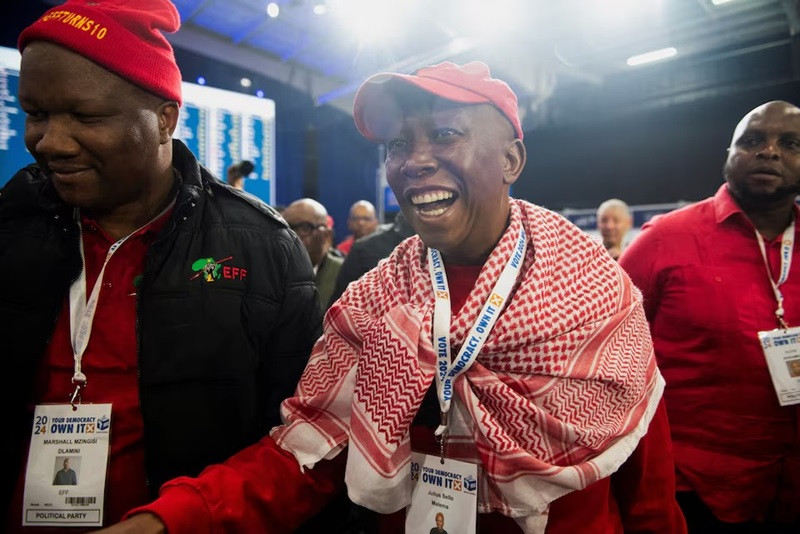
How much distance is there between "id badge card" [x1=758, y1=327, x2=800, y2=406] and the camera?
184 cm

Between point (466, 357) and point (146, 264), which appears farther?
point (146, 264)

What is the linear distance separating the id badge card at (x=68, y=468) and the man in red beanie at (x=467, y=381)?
0.24m

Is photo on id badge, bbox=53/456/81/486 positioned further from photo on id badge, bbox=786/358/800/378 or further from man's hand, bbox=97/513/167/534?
photo on id badge, bbox=786/358/800/378

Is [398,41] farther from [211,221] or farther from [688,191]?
[211,221]

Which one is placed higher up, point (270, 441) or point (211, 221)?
point (211, 221)

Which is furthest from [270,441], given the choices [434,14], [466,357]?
[434,14]

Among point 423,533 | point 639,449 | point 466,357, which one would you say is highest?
point 466,357

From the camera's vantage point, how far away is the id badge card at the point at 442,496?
1133mm

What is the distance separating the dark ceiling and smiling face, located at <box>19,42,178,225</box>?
203 inches

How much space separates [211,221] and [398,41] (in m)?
6.34

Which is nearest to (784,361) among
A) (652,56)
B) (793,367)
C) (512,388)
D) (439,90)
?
(793,367)

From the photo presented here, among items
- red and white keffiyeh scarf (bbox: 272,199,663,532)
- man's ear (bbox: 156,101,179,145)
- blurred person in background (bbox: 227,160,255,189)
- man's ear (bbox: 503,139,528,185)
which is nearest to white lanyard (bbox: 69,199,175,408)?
man's ear (bbox: 156,101,179,145)

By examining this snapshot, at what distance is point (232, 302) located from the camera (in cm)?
137

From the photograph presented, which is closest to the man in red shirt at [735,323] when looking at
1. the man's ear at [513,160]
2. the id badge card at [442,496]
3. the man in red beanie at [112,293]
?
the man's ear at [513,160]
